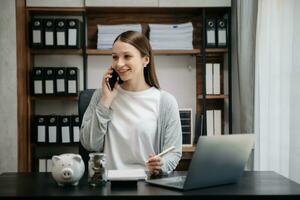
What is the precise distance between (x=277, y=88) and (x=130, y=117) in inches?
40.4

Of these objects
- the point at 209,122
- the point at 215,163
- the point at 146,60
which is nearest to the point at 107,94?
the point at 146,60

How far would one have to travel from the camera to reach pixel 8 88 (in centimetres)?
311

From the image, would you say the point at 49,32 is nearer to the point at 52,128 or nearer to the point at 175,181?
the point at 52,128

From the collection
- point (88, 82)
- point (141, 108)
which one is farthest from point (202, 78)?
point (141, 108)

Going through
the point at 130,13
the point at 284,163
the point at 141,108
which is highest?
the point at 130,13

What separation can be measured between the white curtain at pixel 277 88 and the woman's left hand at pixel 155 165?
1021 mm

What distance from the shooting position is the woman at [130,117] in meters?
1.87

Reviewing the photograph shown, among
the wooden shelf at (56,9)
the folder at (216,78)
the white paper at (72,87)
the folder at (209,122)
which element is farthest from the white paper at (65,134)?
the folder at (216,78)

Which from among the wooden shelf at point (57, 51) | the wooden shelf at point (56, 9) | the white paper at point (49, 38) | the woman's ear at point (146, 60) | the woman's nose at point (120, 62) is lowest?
the woman's nose at point (120, 62)

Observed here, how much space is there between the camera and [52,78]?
3.23 meters

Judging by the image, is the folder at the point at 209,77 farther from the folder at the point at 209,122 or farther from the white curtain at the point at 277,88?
the white curtain at the point at 277,88
